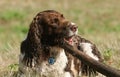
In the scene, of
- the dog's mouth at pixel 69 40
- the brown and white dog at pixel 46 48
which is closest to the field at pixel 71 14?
the brown and white dog at pixel 46 48

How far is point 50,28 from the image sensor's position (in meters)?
8.23

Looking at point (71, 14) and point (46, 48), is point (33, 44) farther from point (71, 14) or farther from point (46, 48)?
point (71, 14)

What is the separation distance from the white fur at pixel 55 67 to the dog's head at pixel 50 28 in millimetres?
169

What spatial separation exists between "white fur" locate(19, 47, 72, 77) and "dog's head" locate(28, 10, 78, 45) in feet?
0.56

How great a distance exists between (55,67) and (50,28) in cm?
58

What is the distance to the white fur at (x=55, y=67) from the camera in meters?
8.19

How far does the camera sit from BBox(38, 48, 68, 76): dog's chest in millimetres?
8188

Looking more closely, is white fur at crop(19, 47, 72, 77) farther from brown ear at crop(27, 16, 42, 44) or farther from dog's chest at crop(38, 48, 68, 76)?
brown ear at crop(27, 16, 42, 44)

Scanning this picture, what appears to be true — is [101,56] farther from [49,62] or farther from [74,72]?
[49,62]

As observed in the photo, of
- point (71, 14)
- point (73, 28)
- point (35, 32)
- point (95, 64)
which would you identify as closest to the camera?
point (95, 64)

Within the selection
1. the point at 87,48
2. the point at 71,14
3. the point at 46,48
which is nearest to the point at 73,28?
the point at 46,48

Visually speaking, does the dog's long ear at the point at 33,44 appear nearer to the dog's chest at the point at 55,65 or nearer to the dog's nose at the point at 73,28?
the dog's chest at the point at 55,65

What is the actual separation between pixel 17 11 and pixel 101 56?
13.7m

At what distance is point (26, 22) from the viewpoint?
21.9 meters
